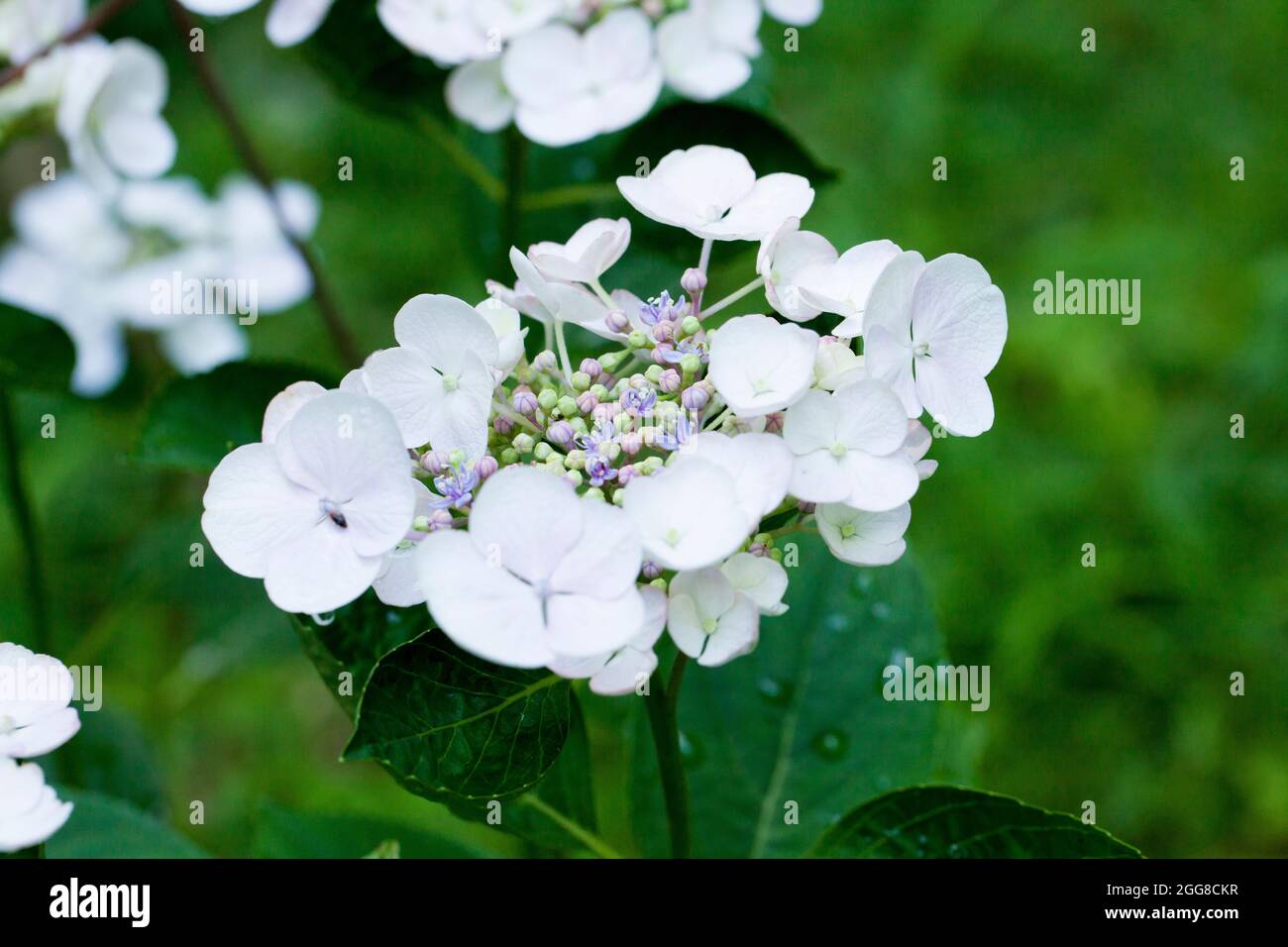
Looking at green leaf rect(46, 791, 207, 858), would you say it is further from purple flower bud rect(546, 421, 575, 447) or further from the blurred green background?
purple flower bud rect(546, 421, 575, 447)

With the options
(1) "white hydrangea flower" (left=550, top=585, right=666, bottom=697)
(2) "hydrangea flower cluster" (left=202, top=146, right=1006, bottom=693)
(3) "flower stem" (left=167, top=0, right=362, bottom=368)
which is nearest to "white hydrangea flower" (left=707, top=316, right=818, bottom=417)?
(2) "hydrangea flower cluster" (left=202, top=146, right=1006, bottom=693)

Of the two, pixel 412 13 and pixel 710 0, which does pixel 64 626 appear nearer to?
pixel 412 13

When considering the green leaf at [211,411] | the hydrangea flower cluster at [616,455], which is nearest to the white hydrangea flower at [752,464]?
the hydrangea flower cluster at [616,455]

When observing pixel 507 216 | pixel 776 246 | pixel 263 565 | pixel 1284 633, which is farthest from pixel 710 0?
pixel 1284 633

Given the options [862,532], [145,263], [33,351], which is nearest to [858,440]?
[862,532]

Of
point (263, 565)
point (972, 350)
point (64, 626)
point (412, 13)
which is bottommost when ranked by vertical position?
point (64, 626)

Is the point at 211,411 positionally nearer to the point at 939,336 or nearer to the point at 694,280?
the point at 694,280
